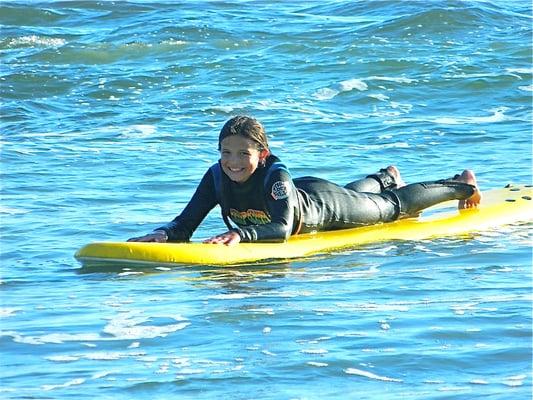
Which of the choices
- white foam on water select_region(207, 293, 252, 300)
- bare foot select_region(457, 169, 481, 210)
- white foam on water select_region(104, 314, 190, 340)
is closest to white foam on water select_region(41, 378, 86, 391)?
white foam on water select_region(104, 314, 190, 340)

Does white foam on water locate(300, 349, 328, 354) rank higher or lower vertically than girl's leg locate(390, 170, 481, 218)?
lower

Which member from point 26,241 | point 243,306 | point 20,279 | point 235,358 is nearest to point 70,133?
point 26,241

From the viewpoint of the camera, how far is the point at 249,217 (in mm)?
7648

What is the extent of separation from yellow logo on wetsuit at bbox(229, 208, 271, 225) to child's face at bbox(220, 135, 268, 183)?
0.25m

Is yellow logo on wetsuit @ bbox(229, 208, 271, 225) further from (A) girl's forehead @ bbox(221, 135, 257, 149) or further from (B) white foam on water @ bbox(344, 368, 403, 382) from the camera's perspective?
(B) white foam on water @ bbox(344, 368, 403, 382)

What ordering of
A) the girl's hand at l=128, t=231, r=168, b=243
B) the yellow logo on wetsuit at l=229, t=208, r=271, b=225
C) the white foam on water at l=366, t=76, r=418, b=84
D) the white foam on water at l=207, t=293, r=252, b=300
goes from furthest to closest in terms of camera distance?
the white foam on water at l=366, t=76, r=418, b=84, the yellow logo on wetsuit at l=229, t=208, r=271, b=225, the girl's hand at l=128, t=231, r=168, b=243, the white foam on water at l=207, t=293, r=252, b=300

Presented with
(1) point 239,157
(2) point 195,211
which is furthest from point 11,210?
(1) point 239,157

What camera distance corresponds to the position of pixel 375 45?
58.7ft

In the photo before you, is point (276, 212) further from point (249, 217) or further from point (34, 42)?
point (34, 42)

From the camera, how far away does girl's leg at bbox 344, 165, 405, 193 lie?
832 centimetres

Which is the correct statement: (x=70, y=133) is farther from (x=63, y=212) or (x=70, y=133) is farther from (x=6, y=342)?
(x=6, y=342)

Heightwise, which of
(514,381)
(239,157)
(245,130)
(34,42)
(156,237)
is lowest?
(514,381)

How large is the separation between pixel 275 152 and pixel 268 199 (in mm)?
4694

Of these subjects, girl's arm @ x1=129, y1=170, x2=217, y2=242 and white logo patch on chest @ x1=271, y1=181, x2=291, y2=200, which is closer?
white logo patch on chest @ x1=271, y1=181, x2=291, y2=200
